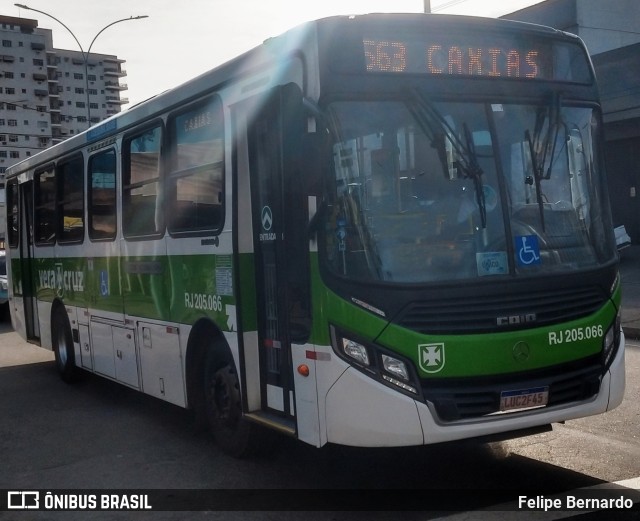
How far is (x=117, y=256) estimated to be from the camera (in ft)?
31.2

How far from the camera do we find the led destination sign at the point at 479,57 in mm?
5750

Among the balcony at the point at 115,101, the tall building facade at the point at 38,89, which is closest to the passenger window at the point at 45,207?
the tall building facade at the point at 38,89

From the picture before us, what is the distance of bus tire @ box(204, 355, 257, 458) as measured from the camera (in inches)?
274

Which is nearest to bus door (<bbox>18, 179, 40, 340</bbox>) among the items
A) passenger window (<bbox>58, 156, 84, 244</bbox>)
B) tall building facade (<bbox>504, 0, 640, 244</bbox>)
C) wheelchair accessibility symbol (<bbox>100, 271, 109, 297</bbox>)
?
passenger window (<bbox>58, 156, 84, 244</bbox>)

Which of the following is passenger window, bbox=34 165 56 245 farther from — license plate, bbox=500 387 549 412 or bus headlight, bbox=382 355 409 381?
license plate, bbox=500 387 549 412

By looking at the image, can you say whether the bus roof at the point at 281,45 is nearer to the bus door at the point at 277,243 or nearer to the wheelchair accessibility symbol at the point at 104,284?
the bus door at the point at 277,243

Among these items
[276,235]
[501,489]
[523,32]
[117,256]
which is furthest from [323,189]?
[117,256]

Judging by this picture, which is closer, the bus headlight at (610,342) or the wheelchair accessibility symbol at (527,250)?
the wheelchair accessibility symbol at (527,250)

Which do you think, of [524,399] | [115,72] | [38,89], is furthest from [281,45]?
[115,72]

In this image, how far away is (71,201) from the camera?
11141mm

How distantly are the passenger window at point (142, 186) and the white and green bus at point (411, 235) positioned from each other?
1354 mm

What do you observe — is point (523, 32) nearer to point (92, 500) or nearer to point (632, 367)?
point (92, 500)

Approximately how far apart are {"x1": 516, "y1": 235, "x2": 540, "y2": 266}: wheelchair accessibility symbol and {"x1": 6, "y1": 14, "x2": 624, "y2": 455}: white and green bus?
0.01m

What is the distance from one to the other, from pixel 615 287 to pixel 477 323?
130 centimetres
